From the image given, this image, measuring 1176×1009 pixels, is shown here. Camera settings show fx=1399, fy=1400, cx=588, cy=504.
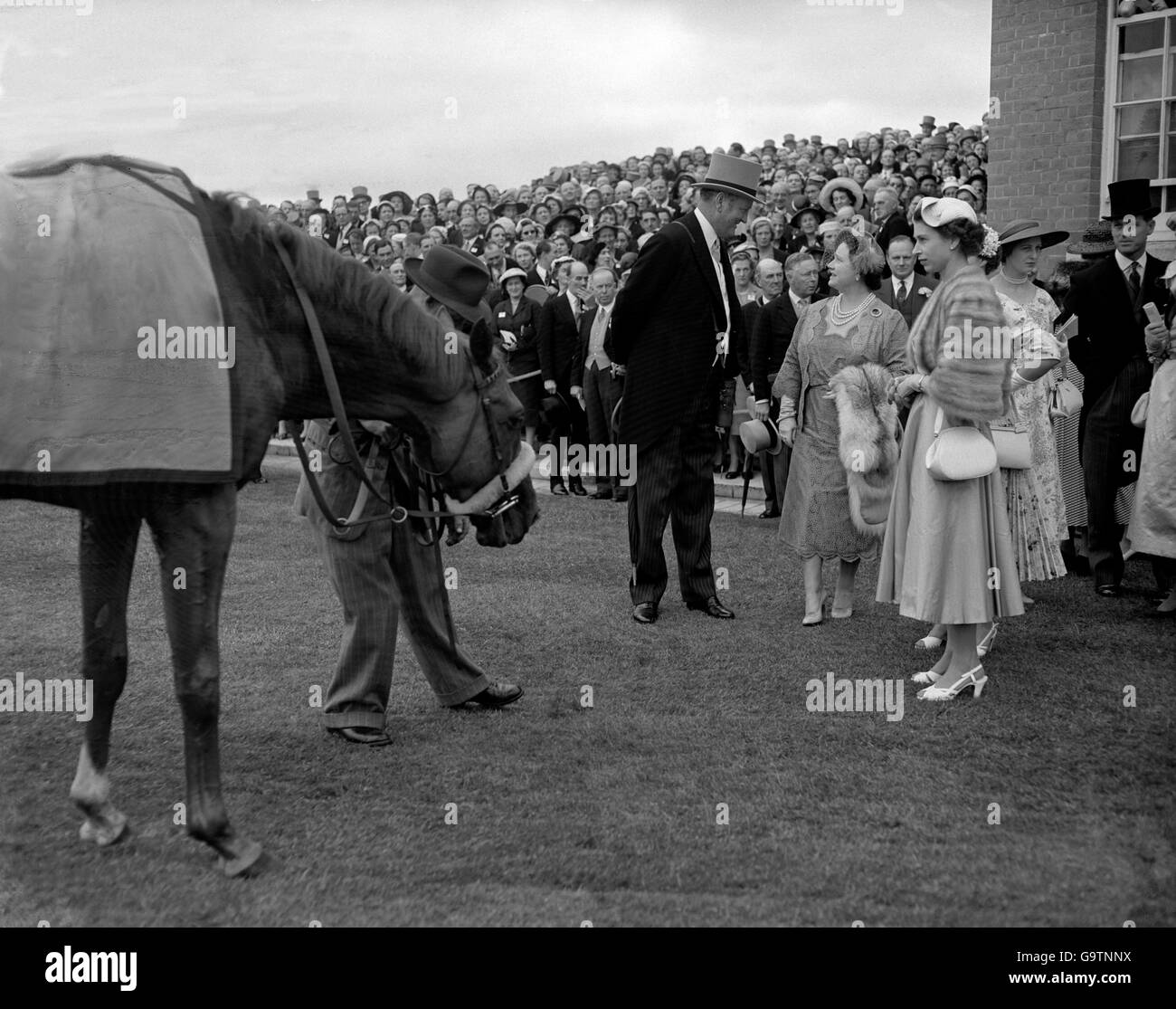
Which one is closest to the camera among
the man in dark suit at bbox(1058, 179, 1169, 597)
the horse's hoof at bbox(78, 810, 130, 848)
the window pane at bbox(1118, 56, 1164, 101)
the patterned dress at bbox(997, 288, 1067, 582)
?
the horse's hoof at bbox(78, 810, 130, 848)

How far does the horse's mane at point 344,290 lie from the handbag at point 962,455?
7.85 ft

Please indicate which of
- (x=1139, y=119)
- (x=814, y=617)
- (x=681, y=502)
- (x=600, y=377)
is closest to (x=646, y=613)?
(x=681, y=502)

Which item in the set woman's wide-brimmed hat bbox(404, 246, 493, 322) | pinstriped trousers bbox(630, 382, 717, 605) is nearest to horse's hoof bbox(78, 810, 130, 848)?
woman's wide-brimmed hat bbox(404, 246, 493, 322)

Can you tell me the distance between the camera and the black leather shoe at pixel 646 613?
26.4 ft

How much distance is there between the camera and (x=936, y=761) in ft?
17.8

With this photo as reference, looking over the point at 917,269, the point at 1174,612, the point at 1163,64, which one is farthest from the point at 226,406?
the point at 1163,64

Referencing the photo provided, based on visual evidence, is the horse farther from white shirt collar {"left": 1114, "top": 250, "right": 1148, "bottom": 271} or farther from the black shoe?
white shirt collar {"left": 1114, "top": 250, "right": 1148, "bottom": 271}

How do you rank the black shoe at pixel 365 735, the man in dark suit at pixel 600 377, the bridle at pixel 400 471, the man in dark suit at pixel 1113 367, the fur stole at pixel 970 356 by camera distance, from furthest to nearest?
the man in dark suit at pixel 600 377, the man in dark suit at pixel 1113 367, the fur stole at pixel 970 356, the black shoe at pixel 365 735, the bridle at pixel 400 471

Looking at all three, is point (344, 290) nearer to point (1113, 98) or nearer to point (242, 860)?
point (242, 860)

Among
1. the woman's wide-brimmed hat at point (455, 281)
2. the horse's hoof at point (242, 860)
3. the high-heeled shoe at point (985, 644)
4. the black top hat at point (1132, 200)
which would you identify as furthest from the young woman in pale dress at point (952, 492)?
the horse's hoof at point (242, 860)

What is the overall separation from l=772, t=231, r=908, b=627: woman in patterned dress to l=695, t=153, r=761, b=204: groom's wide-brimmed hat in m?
0.59

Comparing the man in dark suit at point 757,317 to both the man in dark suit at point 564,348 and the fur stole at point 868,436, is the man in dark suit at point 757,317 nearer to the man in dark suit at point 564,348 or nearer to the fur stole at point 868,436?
the man in dark suit at point 564,348

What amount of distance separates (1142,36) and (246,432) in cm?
1101

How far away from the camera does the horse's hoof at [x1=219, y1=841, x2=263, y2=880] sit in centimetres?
428
